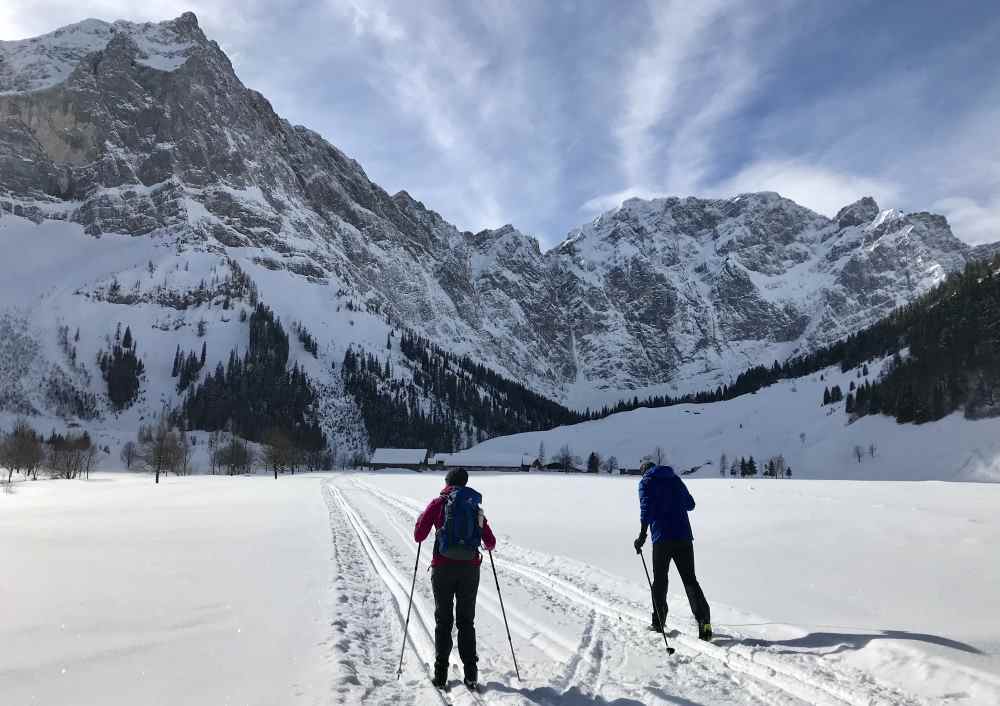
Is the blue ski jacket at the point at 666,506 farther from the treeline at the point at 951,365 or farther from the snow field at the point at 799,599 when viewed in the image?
the treeline at the point at 951,365

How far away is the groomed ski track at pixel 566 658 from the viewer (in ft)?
21.0

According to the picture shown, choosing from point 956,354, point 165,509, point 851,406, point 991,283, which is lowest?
point 165,509

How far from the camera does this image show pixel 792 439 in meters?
138

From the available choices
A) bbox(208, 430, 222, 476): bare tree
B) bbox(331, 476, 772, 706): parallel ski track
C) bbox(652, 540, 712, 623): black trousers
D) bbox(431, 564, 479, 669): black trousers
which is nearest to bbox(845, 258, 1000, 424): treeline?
bbox(652, 540, 712, 623): black trousers

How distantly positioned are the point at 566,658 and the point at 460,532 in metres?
2.21

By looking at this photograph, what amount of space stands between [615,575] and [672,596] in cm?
166

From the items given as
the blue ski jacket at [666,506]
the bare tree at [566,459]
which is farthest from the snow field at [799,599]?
the bare tree at [566,459]

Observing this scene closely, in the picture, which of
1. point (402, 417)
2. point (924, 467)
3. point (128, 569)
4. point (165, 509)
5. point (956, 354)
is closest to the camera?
point (128, 569)

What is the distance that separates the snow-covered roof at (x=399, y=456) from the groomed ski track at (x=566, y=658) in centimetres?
14120

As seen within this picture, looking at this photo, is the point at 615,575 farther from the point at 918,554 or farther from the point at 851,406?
the point at 851,406

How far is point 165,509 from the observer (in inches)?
1153

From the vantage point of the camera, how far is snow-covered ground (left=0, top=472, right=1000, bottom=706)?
6418mm

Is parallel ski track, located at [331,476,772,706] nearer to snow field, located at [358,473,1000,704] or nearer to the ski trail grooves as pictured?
snow field, located at [358,473,1000,704]

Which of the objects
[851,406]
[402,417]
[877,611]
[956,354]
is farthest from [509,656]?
[402,417]
